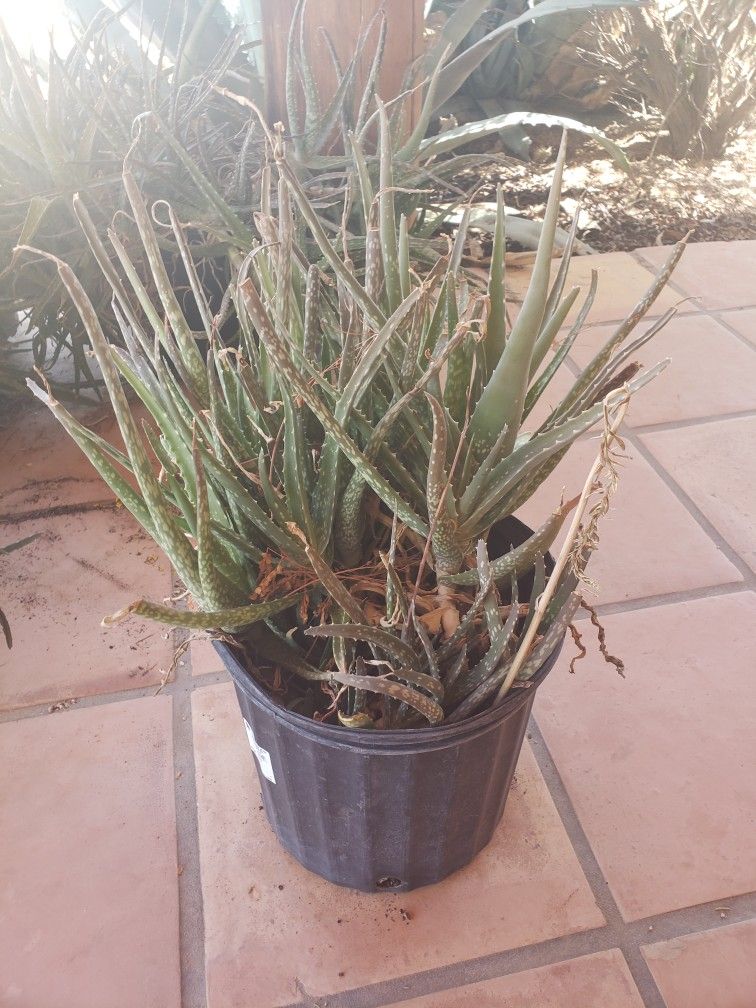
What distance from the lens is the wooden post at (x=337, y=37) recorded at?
3.68 feet

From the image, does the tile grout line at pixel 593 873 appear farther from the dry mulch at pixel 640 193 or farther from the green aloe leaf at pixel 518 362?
the dry mulch at pixel 640 193

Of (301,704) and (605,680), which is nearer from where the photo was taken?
(301,704)

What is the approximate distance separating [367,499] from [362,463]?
0.11 m

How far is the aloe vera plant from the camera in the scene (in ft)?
1.47

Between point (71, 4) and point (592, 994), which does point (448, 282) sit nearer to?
point (592, 994)

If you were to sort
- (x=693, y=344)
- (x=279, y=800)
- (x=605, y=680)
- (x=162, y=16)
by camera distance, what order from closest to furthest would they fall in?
(x=279, y=800), (x=605, y=680), (x=693, y=344), (x=162, y=16)

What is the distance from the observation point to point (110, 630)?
90 cm

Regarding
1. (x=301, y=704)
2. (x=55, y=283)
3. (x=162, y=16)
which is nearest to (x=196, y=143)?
(x=55, y=283)

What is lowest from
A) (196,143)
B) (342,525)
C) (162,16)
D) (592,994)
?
(592,994)

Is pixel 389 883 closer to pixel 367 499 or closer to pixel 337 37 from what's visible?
pixel 367 499

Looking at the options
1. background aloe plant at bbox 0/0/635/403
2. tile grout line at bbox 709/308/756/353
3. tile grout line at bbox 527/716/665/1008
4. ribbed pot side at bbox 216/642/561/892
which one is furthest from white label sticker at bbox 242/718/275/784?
tile grout line at bbox 709/308/756/353

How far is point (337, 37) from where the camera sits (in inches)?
45.4

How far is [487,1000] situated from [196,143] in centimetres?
105

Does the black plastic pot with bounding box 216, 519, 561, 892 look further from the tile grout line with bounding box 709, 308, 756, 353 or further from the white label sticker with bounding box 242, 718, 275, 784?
the tile grout line with bounding box 709, 308, 756, 353
